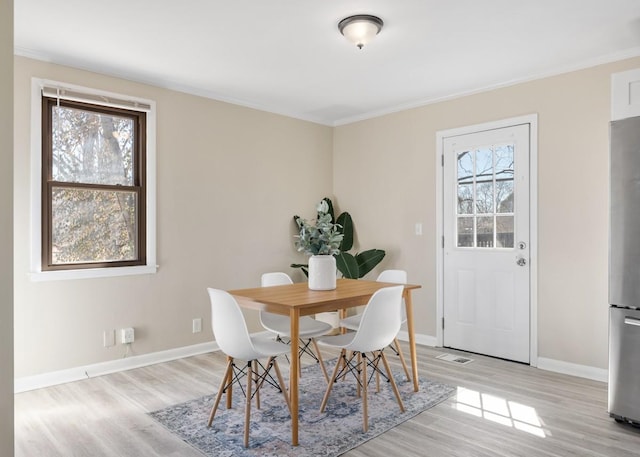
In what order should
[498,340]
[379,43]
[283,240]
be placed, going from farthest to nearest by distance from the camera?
1. [283,240]
2. [498,340]
3. [379,43]

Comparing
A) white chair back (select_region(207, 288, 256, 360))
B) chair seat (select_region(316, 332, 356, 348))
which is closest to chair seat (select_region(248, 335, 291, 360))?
white chair back (select_region(207, 288, 256, 360))

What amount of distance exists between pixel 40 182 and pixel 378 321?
2664mm

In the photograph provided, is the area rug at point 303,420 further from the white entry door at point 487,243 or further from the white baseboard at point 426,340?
the white baseboard at point 426,340

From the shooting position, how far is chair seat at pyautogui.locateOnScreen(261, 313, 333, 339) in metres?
3.21

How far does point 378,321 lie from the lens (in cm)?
267

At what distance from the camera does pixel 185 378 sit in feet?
11.8

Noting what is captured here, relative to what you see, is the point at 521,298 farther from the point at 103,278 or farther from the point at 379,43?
the point at 103,278

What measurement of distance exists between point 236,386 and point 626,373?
2.49m

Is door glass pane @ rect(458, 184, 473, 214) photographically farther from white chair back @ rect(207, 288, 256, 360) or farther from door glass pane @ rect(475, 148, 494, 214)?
white chair back @ rect(207, 288, 256, 360)

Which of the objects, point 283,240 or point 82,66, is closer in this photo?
point 82,66

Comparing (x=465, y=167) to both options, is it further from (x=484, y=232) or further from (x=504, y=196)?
(x=484, y=232)

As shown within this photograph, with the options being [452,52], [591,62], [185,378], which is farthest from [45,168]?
[591,62]

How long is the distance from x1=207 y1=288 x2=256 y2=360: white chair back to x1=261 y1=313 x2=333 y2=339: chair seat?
629 millimetres
